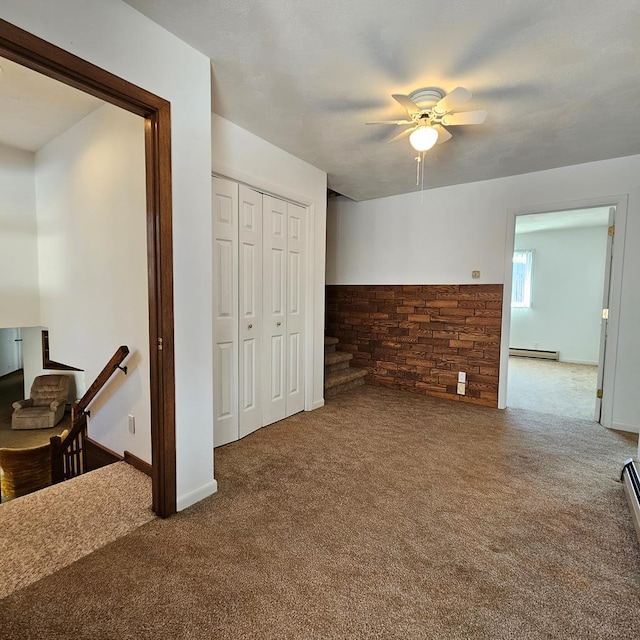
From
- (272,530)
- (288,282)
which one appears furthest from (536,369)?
(272,530)

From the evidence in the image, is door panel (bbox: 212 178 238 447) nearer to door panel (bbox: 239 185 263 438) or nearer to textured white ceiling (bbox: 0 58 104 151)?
door panel (bbox: 239 185 263 438)

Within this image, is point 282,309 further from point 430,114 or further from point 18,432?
point 18,432

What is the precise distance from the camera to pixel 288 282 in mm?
3223

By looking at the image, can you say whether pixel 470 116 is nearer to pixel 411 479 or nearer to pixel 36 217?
pixel 411 479

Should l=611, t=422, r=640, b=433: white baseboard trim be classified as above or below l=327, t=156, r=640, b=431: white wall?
below

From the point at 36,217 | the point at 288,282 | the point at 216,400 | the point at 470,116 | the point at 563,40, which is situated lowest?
the point at 216,400

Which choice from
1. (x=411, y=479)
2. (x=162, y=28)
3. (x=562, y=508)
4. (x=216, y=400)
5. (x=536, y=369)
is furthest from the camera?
(x=536, y=369)

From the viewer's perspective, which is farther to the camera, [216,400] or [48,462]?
[48,462]

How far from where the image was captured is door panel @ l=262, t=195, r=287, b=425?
2.97 m

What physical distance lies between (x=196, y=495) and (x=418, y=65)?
2768mm

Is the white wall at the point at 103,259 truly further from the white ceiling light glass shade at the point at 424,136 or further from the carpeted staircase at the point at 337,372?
the carpeted staircase at the point at 337,372

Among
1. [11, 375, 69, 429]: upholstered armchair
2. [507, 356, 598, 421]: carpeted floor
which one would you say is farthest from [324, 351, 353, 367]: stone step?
[11, 375, 69, 429]: upholstered armchair

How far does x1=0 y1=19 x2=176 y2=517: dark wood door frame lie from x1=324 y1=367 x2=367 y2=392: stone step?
2370 mm

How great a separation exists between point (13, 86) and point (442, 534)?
4.12 metres
